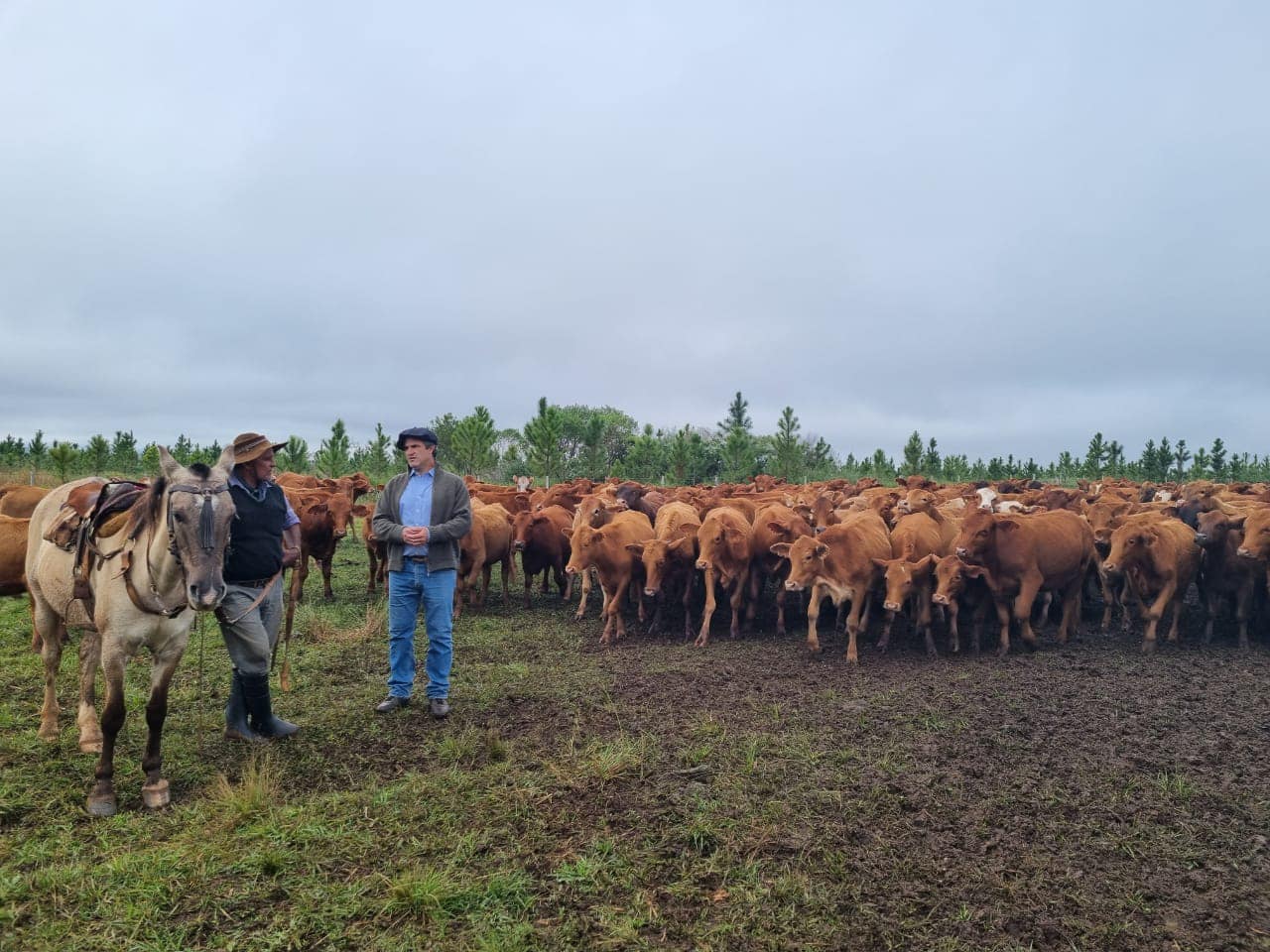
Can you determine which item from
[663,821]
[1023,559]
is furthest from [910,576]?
[663,821]

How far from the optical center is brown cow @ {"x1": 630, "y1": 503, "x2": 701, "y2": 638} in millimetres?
11156

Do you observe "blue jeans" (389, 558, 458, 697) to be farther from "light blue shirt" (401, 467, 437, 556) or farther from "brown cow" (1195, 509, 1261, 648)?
"brown cow" (1195, 509, 1261, 648)

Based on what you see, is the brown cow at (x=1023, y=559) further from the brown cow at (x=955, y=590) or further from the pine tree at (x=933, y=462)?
the pine tree at (x=933, y=462)

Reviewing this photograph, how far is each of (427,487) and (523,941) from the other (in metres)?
4.19

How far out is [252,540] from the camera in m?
5.93

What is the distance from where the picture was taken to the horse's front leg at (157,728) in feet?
16.7

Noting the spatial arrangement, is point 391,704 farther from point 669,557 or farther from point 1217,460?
point 1217,460

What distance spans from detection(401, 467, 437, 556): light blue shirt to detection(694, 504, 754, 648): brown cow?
484cm

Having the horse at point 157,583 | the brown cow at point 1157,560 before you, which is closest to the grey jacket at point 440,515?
the horse at point 157,583

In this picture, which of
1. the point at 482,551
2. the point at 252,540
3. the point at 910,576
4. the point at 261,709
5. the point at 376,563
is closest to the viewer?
the point at 252,540

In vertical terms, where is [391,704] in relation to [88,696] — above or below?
below

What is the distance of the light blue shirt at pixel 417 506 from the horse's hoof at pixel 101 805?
9.19ft

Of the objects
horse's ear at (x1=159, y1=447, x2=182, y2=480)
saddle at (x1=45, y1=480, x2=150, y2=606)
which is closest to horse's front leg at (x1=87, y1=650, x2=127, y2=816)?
saddle at (x1=45, y1=480, x2=150, y2=606)

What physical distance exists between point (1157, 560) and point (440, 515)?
1002 centimetres
